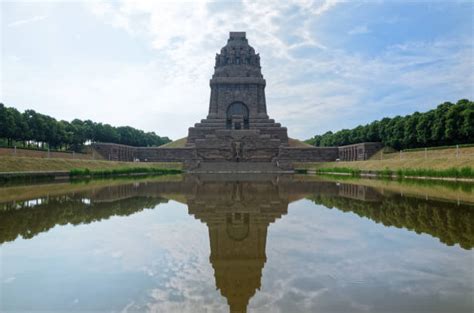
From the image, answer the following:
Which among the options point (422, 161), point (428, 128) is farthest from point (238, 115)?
point (422, 161)

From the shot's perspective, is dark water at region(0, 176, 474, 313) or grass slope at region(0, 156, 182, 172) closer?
dark water at region(0, 176, 474, 313)

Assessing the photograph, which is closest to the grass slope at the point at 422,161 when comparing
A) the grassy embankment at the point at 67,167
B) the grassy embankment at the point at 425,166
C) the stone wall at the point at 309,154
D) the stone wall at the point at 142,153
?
the grassy embankment at the point at 425,166

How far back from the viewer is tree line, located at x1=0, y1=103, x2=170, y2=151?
132ft

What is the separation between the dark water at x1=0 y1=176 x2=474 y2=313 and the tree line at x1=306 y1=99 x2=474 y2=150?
35.2 m

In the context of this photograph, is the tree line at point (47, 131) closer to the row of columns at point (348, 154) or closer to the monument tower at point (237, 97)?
the monument tower at point (237, 97)

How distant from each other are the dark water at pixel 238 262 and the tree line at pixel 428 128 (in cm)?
3520

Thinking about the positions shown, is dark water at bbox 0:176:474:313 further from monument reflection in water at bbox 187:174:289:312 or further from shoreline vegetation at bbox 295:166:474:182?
shoreline vegetation at bbox 295:166:474:182

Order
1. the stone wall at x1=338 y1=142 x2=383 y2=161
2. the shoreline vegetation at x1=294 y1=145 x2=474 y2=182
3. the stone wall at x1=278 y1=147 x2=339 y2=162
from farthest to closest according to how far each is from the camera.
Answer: the stone wall at x1=338 y1=142 x2=383 y2=161 < the stone wall at x1=278 y1=147 x2=339 y2=162 < the shoreline vegetation at x1=294 y1=145 x2=474 y2=182

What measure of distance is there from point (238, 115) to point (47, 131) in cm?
2680

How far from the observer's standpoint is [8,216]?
866 cm

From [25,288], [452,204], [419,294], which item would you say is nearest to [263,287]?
[419,294]

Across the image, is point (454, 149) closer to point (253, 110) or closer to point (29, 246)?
point (253, 110)

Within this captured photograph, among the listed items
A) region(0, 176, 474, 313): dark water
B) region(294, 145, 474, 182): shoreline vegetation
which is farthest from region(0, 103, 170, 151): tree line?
region(0, 176, 474, 313): dark water

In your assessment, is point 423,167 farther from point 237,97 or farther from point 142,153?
point 142,153
